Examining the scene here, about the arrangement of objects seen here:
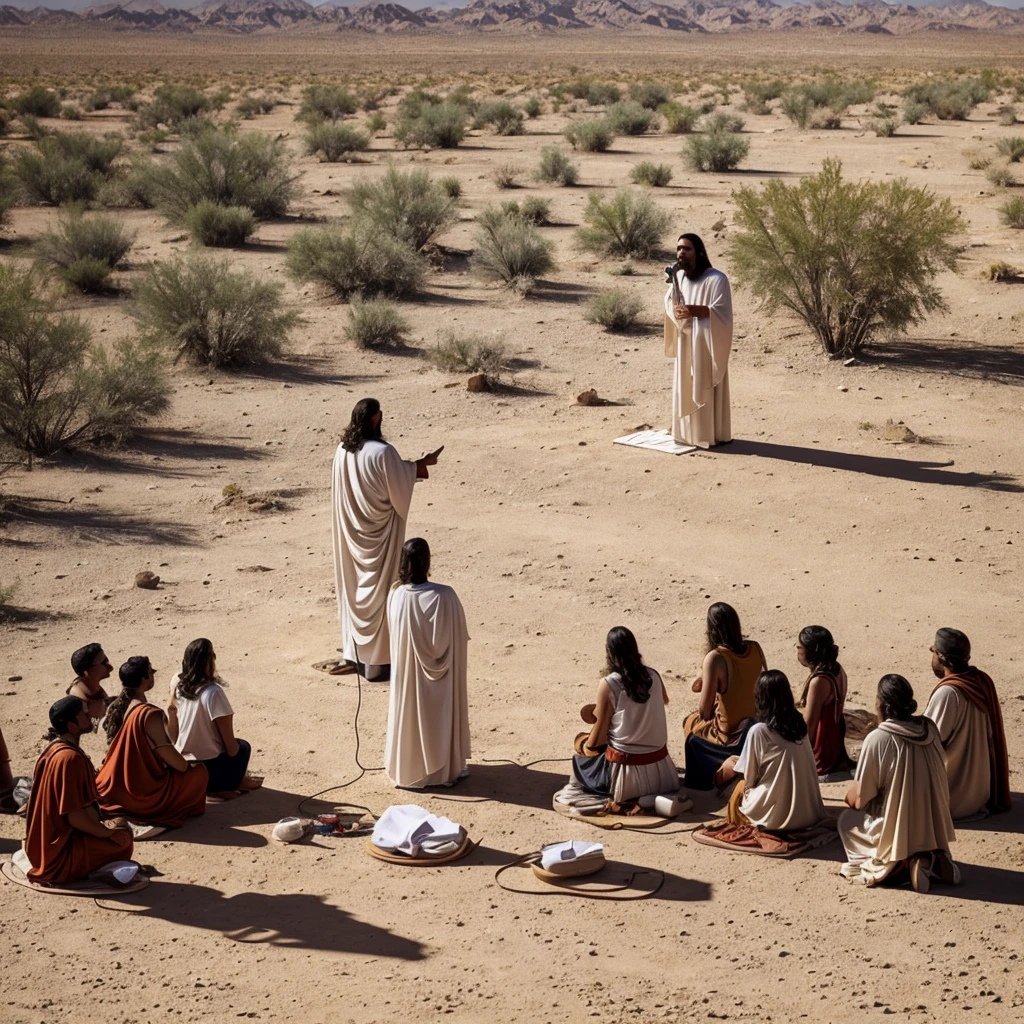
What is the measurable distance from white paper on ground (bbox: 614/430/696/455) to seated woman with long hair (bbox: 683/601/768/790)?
6.66 metres

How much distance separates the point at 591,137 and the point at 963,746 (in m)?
31.6

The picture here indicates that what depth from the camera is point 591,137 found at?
37.0 m

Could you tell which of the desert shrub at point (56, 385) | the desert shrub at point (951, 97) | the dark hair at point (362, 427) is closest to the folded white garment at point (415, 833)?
the dark hair at point (362, 427)

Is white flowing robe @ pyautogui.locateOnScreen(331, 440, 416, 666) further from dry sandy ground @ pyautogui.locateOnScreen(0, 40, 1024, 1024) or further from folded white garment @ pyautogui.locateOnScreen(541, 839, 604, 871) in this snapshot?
folded white garment @ pyautogui.locateOnScreen(541, 839, 604, 871)

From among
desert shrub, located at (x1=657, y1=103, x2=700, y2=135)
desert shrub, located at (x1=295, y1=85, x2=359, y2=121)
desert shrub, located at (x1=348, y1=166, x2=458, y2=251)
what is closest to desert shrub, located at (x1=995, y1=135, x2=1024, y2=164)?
desert shrub, located at (x1=657, y1=103, x2=700, y2=135)

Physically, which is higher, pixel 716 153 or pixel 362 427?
pixel 716 153

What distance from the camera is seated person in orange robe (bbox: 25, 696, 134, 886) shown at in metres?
6.91

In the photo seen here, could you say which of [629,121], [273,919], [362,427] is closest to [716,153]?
[629,121]

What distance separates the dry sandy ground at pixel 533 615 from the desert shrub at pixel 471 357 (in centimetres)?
39

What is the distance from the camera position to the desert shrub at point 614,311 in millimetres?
19406

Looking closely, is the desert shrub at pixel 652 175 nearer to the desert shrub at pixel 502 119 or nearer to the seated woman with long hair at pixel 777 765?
the desert shrub at pixel 502 119

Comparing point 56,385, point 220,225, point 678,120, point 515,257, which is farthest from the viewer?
point 678,120

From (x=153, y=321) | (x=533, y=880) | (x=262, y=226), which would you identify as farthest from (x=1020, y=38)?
(x=533, y=880)

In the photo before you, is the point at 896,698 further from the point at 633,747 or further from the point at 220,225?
the point at 220,225
